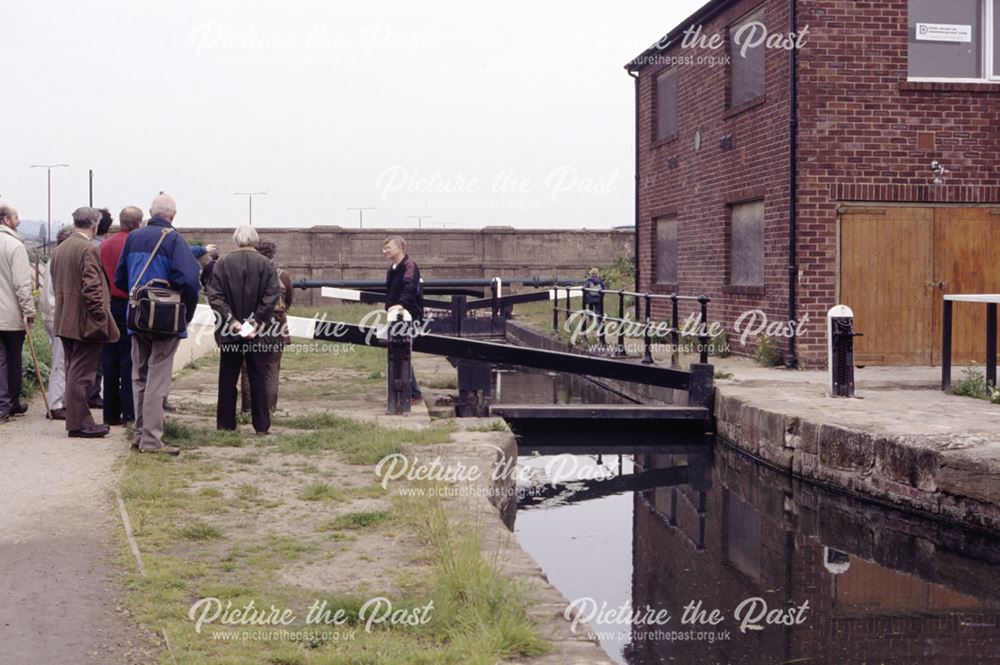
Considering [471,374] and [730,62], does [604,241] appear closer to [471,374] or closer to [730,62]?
[730,62]

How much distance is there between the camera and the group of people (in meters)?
8.52

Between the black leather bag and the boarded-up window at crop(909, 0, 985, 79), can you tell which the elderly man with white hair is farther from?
the boarded-up window at crop(909, 0, 985, 79)

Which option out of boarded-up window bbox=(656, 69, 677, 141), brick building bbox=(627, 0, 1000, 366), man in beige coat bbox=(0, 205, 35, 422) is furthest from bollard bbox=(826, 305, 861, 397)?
boarded-up window bbox=(656, 69, 677, 141)

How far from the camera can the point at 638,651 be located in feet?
19.1

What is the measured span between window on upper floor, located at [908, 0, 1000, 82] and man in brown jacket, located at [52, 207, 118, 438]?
1041 cm

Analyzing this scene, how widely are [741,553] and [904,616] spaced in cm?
166

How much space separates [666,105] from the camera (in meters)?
21.0

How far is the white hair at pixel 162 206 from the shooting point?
862 centimetres

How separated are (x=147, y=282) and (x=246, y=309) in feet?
3.10

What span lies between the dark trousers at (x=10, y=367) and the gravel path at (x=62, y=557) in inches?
45.3

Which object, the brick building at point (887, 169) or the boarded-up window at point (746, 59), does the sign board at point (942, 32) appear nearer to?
the brick building at point (887, 169)

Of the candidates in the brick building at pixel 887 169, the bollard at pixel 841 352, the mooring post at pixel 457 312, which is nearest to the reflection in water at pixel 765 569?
the bollard at pixel 841 352

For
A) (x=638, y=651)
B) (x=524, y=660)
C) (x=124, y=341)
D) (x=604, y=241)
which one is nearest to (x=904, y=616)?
(x=638, y=651)

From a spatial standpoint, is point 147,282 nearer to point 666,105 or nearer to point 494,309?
point 494,309
